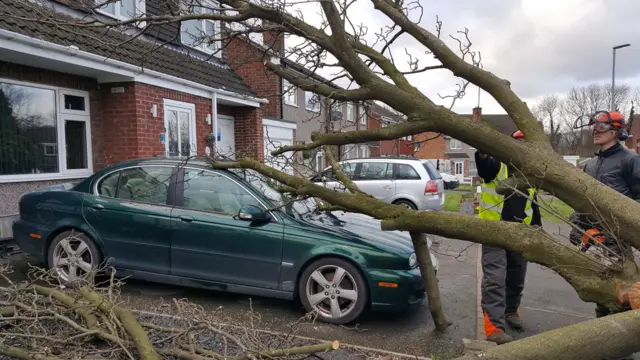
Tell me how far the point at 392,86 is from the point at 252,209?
6.39 ft

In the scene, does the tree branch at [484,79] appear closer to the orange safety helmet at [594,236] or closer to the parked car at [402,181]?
the orange safety helmet at [594,236]

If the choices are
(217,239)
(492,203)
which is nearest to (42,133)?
(217,239)

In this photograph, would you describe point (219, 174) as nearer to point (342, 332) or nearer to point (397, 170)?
point (342, 332)

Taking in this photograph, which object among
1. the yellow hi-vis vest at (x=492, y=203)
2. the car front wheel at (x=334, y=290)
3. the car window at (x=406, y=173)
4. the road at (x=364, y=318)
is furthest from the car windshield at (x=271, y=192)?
the car window at (x=406, y=173)

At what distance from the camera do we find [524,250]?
2.70m

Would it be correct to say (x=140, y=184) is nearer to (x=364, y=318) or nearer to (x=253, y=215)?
(x=253, y=215)

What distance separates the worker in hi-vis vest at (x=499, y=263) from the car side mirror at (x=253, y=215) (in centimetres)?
Result: 201

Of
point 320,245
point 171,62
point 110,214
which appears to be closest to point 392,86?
point 320,245

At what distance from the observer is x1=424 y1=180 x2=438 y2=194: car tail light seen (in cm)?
1199

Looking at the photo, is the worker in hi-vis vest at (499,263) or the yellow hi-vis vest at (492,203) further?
the yellow hi-vis vest at (492,203)

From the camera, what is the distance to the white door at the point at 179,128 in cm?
923

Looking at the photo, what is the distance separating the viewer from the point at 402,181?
12250 mm

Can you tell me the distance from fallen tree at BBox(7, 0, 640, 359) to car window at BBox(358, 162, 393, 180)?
8.29 metres

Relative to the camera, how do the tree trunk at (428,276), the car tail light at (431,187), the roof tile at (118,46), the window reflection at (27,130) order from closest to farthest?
the tree trunk at (428,276), the roof tile at (118,46), the window reflection at (27,130), the car tail light at (431,187)
